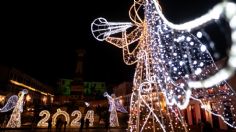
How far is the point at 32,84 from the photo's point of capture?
55312mm

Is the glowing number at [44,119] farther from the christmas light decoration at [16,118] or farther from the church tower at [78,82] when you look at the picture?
the church tower at [78,82]

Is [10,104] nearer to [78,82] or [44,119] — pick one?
[44,119]

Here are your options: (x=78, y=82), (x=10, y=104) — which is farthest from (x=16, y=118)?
(x=78, y=82)

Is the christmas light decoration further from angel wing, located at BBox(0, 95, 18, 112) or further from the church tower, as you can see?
the church tower

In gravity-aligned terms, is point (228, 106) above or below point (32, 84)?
below

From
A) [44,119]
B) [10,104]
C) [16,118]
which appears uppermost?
[10,104]

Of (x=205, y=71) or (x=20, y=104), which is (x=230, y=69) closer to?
(x=205, y=71)

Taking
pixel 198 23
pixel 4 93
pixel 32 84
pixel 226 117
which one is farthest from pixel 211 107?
pixel 32 84

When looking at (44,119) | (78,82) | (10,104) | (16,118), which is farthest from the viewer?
(78,82)

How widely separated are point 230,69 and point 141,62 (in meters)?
7.03

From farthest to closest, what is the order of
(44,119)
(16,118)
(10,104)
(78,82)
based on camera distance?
(78,82), (10,104), (44,119), (16,118)

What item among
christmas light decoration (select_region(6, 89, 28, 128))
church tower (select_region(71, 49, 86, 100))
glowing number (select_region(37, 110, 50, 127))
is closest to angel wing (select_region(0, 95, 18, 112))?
christmas light decoration (select_region(6, 89, 28, 128))

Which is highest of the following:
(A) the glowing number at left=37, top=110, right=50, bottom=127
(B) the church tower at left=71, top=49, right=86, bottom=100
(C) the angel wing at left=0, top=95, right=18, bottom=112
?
(B) the church tower at left=71, top=49, right=86, bottom=100

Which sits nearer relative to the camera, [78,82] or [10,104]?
[10,104]
